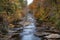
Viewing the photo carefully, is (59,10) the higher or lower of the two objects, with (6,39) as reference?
higher

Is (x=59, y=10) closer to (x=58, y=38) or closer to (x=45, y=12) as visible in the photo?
(x=58, y=38)

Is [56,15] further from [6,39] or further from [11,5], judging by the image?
[6,39]

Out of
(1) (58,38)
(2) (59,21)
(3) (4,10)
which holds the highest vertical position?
(3) (4,10)

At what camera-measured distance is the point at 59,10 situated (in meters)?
25.1

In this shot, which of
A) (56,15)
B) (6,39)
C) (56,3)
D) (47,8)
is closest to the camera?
(6,39)

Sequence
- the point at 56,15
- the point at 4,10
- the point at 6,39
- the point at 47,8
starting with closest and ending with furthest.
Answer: the point at 6,39 → the point at 4,10 → the point at 56,15 → the point at 47,8

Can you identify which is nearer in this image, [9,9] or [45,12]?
[9,9]

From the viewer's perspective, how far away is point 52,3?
95.8 feet

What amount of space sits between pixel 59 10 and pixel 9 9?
7.16m

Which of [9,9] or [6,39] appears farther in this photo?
[9,9]

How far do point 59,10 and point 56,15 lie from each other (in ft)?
2.93

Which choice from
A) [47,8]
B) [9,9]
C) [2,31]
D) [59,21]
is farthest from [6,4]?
[47,8]

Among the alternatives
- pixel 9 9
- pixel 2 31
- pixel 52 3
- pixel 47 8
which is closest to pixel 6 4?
pixel 9 9

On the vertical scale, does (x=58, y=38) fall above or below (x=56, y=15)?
below
